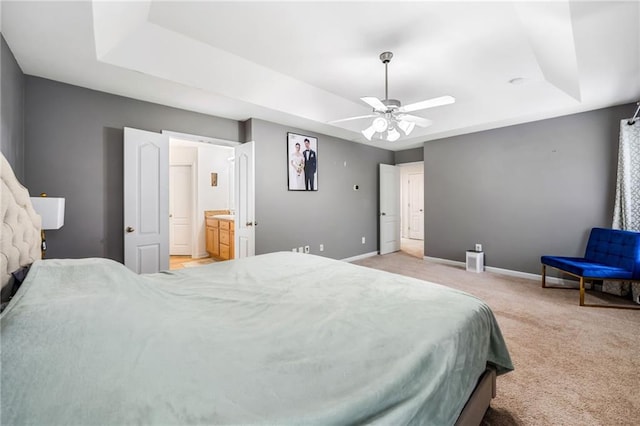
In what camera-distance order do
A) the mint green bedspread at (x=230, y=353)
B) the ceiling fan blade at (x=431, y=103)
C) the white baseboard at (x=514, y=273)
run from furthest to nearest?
1. the white baseboard at (x=514, y=273)
2. the ceiling fan blade at (x=431, y=103)
3. the mint green bedspread at (x=230, y=353)

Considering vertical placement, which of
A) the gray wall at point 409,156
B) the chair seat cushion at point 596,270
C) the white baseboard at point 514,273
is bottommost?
the white baseboard at point 514,273

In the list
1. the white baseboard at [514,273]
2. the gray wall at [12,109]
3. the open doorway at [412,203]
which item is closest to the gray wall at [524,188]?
the white baseboard at [514,273]

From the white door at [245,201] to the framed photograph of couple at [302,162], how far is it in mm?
785

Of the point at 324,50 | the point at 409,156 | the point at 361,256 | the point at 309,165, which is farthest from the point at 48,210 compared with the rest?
the point at 409,156

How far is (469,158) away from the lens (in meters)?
4.86

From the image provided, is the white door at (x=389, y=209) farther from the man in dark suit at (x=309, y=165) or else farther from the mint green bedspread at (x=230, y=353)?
the mint green bedspread at (x=230, y=353)

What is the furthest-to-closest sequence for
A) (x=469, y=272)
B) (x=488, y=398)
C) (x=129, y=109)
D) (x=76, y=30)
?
(x=469, y=272)
(x=129, y=109)
(x=76, y=30)
(x=488, y=398)

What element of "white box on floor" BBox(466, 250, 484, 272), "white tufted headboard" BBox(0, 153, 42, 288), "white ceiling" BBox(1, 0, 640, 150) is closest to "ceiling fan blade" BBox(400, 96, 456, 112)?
"white ceiling" BBox(1, 0, 640, 150)

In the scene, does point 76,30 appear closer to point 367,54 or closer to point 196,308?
point 196,308

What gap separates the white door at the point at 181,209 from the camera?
6.02 metres

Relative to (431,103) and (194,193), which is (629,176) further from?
(194,193)

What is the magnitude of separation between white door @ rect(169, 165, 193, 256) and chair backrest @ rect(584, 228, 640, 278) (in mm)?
6793

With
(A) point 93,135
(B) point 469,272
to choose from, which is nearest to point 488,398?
(B) point 469,272

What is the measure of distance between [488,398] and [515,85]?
3.63 metres
